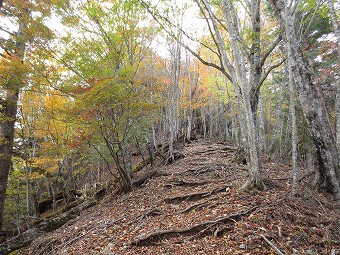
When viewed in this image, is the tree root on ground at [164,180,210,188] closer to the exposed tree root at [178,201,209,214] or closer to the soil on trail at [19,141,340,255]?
the soil on trail at [19,141,340,255]

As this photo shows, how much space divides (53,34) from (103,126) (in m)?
4.17

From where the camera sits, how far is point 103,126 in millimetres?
6277

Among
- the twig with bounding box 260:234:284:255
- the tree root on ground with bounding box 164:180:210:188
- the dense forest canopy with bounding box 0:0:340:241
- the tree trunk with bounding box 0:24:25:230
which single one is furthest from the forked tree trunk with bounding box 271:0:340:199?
the tree trunk with bounding box 0:24:25:230

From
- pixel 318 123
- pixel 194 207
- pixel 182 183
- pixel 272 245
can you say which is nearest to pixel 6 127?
pixel 182 183

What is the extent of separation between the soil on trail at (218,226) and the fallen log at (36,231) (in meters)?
1.44

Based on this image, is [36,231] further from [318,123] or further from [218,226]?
[318,123]

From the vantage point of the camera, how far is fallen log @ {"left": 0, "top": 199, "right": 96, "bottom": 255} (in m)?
6.48

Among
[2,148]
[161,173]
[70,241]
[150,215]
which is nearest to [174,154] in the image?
[161,173]

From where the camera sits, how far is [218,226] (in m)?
3.48

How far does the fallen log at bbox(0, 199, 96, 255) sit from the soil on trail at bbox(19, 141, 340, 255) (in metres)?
1.44

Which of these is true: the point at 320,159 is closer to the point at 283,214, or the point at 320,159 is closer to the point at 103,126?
the point at 283,214

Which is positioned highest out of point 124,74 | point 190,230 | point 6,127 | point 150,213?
point 124,74

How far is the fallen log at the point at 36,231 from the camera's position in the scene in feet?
21.3

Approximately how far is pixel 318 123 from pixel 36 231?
9375 mm
